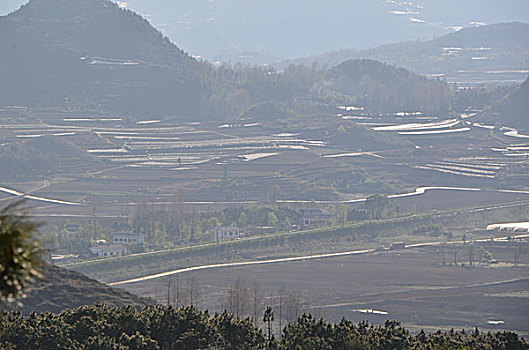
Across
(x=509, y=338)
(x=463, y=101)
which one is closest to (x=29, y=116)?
(x=463, y=101)

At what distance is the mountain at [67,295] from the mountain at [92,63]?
96.2 meters

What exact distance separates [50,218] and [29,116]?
50025 millimetres

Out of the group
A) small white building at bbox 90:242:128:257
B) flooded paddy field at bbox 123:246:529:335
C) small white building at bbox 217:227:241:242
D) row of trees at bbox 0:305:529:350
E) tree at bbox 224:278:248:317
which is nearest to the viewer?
row of trees at bbox 0:305:529:350

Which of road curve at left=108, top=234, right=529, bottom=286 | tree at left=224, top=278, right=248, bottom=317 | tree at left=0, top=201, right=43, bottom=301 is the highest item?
tree at left=0, top=201, right=43, bottom=301

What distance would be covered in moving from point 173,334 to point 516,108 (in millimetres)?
133120

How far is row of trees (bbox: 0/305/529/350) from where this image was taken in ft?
88.2

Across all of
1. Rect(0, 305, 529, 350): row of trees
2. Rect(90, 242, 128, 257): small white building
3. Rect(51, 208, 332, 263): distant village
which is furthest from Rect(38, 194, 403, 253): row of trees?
Rect(0, 305, 529, 350): row of trees

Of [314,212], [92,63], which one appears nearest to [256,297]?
[314,212]

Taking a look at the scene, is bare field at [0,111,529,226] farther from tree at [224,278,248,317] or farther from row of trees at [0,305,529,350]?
row of trees at [0,305,529,350]

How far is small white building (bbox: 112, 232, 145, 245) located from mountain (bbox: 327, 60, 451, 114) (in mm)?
91003

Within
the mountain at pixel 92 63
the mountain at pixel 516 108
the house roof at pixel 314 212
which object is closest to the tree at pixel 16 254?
A: the house roof at pixel 314 212

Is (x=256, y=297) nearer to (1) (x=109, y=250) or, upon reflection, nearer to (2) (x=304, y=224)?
(1) (x=109, y=250)

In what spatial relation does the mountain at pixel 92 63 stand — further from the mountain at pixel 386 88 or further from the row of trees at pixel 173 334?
the row of trees at pixel 173 334

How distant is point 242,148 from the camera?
122812mm
